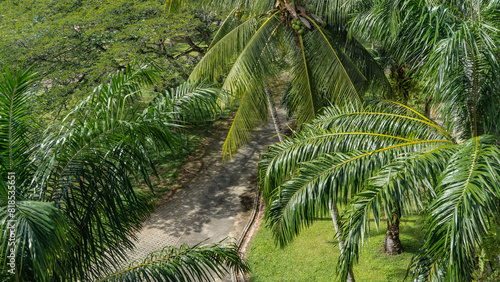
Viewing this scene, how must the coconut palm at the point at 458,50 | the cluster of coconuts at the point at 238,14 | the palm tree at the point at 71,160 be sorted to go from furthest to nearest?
the cluster of coconuts at the point at 238,14 → the coconut palm at the point at 458,50 → the palm tree at the point at 71,160

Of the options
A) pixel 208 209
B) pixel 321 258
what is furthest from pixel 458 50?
pixel 208 209

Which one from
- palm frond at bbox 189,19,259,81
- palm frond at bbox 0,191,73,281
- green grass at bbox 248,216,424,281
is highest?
palm frond at bbox 189,19,259,81

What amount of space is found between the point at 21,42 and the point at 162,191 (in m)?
6.90

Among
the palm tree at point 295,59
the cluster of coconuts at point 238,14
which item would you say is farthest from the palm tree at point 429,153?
the cluster of coconuts at point 238,14

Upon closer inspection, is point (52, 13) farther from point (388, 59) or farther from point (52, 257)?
point (52, 257)

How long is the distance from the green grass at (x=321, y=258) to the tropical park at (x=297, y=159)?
0.04 meters

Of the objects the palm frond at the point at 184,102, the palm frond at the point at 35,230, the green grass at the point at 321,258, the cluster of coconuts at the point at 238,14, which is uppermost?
the cluster of coconuts at the point at 238,14

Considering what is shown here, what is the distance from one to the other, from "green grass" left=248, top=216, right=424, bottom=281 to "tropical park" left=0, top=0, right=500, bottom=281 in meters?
0.04

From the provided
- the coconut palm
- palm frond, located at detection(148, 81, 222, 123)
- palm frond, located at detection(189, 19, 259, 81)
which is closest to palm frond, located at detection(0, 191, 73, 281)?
palm frond, located at detection(148, 81, 222, 123)

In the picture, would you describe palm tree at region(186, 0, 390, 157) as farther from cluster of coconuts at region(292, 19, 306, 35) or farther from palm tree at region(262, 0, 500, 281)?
palm tree at region(262, 0, 500, 281)

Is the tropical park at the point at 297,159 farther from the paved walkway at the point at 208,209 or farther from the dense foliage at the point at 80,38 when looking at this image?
the dense foliage at the point at 80,38

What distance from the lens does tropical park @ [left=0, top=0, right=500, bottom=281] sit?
3785 mm

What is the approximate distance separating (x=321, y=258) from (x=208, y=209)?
420 cm

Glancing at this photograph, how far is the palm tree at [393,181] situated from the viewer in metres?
3.66
